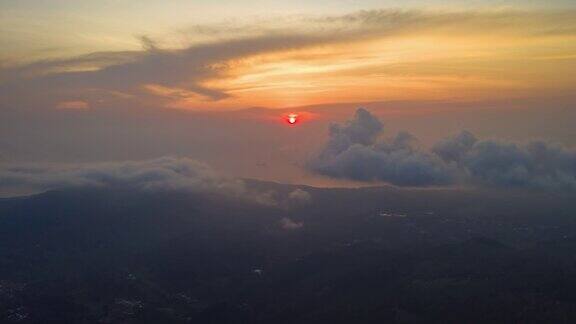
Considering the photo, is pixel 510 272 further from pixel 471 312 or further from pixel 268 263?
pixel 268 263

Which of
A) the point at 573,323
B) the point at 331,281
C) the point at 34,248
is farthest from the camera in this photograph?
the point at 34,248

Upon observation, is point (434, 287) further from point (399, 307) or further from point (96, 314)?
point (96, 314)

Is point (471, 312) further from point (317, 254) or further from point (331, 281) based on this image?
point (317, 254)

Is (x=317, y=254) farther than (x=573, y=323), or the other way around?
(x=317, y=254)

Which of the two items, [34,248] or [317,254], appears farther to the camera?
[34,248]

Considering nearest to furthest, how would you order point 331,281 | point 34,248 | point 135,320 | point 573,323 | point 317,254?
point 573,323 → point 135,320 → point 331,281 → point 317,254 → point 34,248

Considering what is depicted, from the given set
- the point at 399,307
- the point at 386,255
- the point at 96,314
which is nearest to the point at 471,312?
the point at 399,307

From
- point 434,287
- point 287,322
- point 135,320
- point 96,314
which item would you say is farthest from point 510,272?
point 96,314

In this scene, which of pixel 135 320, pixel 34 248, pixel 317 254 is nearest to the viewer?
pixel 135 320

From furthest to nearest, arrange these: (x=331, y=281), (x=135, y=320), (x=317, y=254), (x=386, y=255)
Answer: (x=317, y=254) < (x=386, y=255) < (x=331, y=281) < (x=135, y=320)
